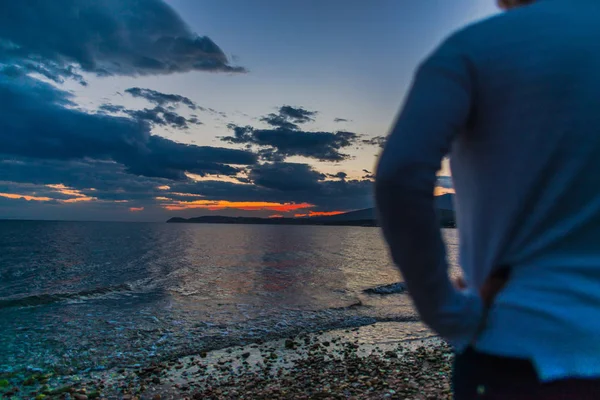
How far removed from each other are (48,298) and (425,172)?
2476 cm

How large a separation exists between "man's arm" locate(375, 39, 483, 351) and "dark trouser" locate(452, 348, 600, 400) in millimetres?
150

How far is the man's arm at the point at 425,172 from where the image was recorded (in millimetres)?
965

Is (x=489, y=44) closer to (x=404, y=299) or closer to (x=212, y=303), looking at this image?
(x=212, y=303)

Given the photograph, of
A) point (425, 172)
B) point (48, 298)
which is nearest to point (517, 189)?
point (425, 172)

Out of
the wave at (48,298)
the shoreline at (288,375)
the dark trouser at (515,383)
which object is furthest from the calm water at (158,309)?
the dark trouser at (515,383)

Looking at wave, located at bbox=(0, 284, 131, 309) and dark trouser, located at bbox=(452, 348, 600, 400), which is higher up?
dark trouser, located at bbox=(452, 348, 600, 400)

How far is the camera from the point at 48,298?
20.7 m

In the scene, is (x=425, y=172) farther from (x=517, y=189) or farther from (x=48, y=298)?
(x=48, y=298)

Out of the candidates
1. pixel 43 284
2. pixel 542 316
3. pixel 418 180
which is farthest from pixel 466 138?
pixel 43 284

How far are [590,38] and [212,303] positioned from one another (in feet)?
64.9

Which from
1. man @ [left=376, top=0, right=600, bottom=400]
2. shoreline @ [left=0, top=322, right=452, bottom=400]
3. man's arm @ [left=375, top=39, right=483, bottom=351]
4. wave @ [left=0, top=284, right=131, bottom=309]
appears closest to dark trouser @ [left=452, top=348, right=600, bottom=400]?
man @ [left=376, top=0, right=600, bottom=400]

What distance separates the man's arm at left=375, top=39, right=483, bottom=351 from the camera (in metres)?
0.96

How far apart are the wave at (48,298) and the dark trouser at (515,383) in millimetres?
23270

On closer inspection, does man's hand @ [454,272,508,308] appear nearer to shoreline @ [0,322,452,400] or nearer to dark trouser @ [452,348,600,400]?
dark trouser @ [452,348,600,400]
